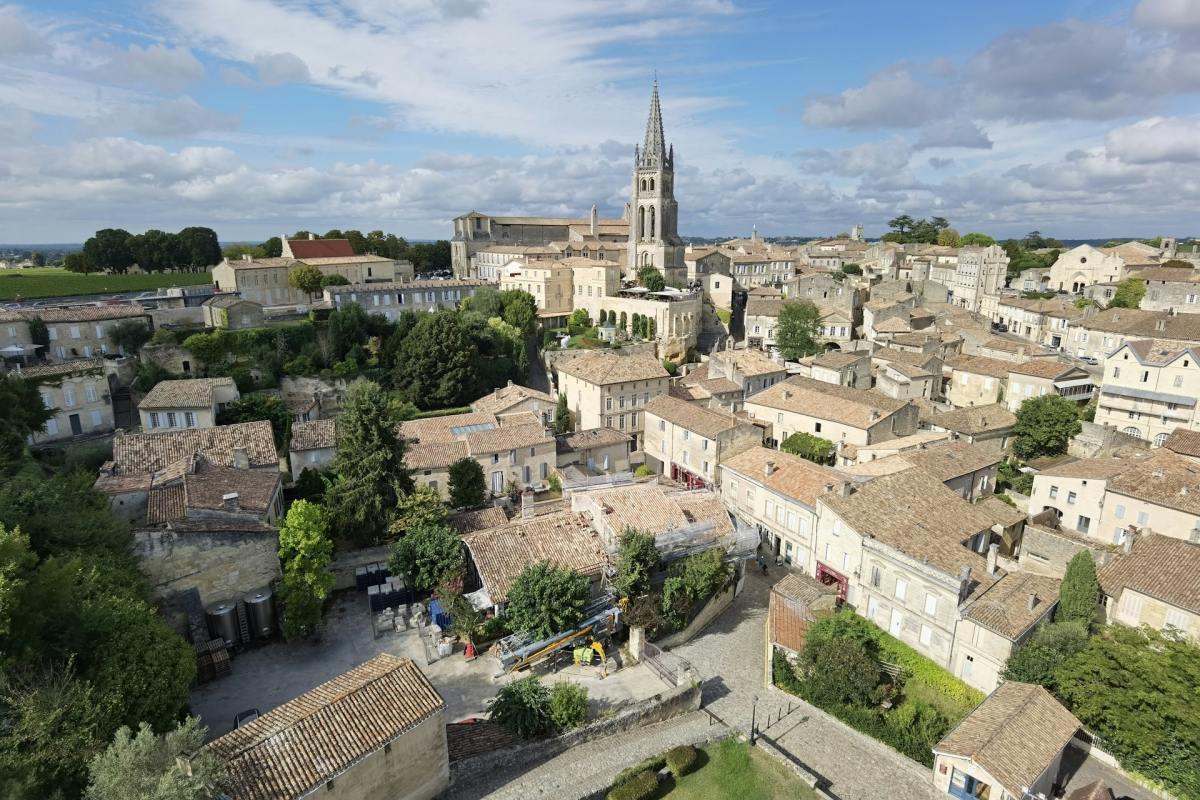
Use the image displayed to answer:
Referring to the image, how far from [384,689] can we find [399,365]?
35014 millimetres

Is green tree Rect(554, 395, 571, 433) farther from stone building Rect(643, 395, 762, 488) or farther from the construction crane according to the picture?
the construction crane

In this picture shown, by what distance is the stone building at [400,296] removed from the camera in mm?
59031

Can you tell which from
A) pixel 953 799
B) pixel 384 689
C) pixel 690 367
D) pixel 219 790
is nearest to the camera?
pixel 219 790

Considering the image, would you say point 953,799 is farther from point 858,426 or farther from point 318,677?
point 858,426

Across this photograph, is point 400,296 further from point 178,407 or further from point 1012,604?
point 1012,604

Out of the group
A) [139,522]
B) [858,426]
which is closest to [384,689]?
→ [139,522]

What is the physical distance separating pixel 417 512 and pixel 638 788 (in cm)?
1554

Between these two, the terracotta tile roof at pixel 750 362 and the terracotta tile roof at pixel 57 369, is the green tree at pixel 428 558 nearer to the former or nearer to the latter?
the terracotta tile roof at pixel 57 369

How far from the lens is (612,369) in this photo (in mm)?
47719

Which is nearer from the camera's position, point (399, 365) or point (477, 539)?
point (477, 539)

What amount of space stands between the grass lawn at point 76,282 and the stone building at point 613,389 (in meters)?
45.9

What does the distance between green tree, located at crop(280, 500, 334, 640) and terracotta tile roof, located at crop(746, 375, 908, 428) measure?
31.5 metres

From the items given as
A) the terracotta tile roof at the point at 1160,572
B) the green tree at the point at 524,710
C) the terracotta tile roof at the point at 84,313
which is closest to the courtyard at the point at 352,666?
the green tree at the point at 524,710

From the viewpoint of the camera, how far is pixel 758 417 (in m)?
46.8
